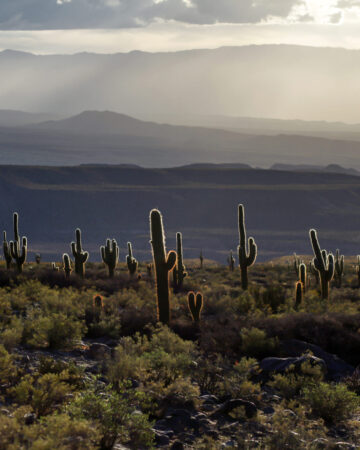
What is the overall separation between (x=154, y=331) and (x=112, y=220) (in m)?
119

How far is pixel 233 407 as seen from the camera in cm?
753

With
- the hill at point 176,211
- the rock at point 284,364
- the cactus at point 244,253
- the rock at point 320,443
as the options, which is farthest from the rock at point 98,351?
the hill at point 176,211

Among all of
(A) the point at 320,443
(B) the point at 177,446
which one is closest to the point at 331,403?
(A) the point at 320,443

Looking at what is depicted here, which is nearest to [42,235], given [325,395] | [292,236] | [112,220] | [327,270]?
[112,220]

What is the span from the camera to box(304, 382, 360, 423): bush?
7.47 m

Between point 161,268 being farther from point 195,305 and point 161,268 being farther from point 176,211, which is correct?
point 176,211

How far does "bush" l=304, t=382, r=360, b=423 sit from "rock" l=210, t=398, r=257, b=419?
0.75 meters

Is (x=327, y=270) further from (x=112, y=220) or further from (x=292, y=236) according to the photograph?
(x=112, y=220)

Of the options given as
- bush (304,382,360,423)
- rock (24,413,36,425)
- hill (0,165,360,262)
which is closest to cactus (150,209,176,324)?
bush (304,382,360,423)

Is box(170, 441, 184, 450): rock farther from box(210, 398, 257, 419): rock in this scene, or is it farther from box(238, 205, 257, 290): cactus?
box(238, 205, 257, 290): cactus

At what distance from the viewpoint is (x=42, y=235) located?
121m

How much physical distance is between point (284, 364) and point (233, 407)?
6.05 ft

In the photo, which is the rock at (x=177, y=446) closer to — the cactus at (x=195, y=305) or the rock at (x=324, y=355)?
the rock at (x=324, y=355)

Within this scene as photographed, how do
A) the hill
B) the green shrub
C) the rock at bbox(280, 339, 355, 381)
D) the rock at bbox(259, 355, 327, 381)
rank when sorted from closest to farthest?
the rock at bbox(259, 355, 327, 381) → the rock at bbox(280, 339, 355, 381) → the green shrub → the hill
